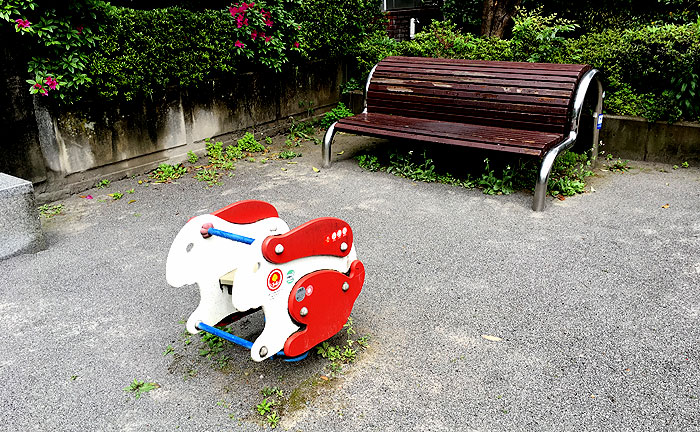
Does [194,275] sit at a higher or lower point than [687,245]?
higher

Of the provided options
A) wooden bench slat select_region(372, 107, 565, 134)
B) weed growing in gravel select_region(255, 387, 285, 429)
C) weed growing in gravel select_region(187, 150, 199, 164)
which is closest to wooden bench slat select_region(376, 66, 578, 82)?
wooden bench slat select_region(372, 107, 565, 134)

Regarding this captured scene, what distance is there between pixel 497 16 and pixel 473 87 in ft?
10.9

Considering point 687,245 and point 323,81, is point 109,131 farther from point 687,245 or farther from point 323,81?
point 687,245

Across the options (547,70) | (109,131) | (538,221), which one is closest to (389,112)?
(547,70)

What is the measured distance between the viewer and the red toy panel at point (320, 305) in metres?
2.71

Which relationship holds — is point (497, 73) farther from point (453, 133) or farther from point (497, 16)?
point (497, 16)

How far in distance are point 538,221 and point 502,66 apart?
195 centimetres

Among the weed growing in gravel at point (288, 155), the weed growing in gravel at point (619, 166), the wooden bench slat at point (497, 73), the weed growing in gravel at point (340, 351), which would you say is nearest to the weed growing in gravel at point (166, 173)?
the weed growing in gravel at point (288, 155)

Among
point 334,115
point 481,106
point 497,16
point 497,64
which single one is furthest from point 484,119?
point 497,16

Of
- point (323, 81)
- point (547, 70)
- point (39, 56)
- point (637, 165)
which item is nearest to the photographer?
point (39, 56)

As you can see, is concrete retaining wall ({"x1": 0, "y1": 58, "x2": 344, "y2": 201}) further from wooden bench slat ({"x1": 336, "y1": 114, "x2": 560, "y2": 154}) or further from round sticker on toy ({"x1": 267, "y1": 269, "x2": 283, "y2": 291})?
round sticker on toy ({"x1": 267, "y1": 269, "x2": 283, "y2": 291})

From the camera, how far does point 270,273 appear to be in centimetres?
256

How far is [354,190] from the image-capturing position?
5.66 meters

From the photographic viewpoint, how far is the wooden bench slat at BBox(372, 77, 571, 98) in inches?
216
